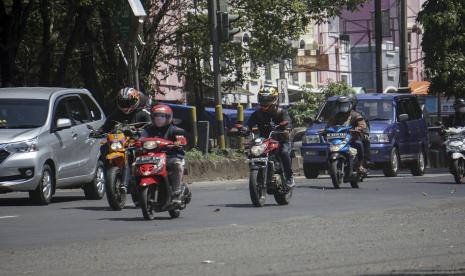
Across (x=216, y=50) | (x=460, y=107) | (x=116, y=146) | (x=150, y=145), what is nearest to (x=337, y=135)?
(x=460, y=107)

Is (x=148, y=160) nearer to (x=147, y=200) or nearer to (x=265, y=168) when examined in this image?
(x=147, y=200)

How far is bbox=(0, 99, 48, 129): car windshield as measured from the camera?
18266 mm

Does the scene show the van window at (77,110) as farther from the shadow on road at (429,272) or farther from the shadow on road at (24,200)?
the shadow on road at (429,272)

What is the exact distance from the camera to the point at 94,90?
30.4m

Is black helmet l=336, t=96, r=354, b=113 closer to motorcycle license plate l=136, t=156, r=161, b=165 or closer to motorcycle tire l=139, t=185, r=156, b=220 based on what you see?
motorcycle tire l=139, t=185, r=156, b=220

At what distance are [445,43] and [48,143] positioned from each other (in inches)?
961

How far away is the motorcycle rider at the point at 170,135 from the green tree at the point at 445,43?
1010 inches

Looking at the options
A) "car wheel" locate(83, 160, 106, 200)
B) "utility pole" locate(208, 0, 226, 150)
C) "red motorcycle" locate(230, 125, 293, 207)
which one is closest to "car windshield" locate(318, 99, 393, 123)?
"utility pole" locate(208, 0, 226, 150)

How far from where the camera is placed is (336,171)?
2138 cm

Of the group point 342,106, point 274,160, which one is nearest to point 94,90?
point 342,106

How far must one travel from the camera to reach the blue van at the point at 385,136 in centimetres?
2722

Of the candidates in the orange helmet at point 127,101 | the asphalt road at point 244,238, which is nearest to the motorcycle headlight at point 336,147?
the asphalt road at point 244,238

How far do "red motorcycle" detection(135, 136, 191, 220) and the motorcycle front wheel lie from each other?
6.79 m

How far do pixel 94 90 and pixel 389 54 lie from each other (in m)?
51.7
